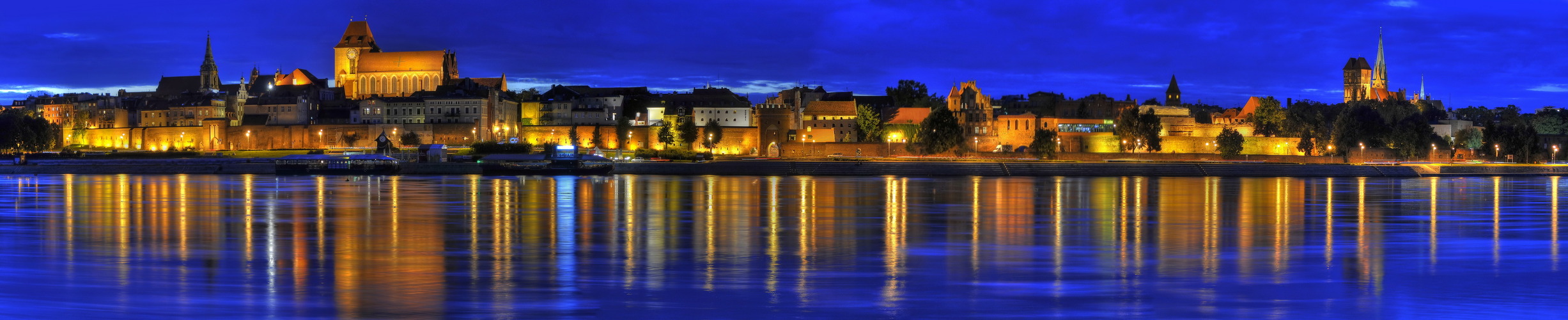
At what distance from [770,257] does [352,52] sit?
4174 inches

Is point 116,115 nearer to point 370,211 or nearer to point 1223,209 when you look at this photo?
point 370,211

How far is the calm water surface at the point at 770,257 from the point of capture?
10.4m

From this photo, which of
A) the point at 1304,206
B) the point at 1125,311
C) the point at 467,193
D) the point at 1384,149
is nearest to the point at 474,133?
the point at 467,193

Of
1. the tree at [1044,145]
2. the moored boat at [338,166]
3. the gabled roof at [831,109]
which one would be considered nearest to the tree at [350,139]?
the moored boat at [338,166]

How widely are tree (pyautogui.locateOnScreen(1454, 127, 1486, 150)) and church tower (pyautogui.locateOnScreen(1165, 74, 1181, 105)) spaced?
3119 centimetres

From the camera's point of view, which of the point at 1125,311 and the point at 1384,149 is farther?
the point at 1384,149

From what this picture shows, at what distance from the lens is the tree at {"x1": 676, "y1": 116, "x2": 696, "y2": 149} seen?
83.4m

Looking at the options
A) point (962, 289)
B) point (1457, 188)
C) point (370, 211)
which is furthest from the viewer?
point (1457, 188)

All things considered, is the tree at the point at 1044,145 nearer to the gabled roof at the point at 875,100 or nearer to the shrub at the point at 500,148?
the gabled roof at the point at 875,100

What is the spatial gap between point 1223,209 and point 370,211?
18.0 m

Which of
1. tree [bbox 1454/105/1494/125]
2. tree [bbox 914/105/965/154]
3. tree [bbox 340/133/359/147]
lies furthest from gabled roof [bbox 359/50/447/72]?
tree [bbox 1454/105/1494/125]

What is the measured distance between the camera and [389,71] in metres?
108

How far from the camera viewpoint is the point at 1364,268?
1375cm

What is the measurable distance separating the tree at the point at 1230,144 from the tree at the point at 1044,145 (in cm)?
1327
